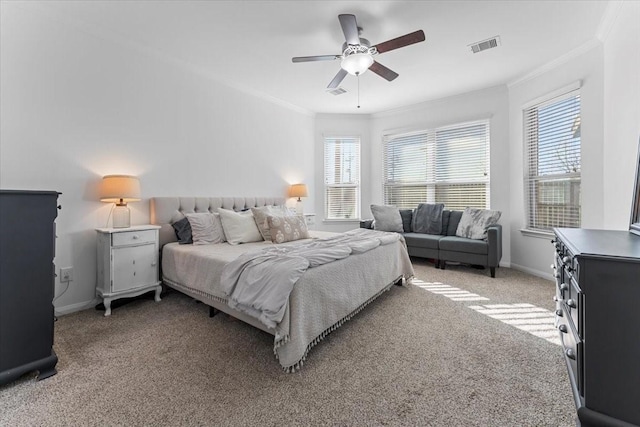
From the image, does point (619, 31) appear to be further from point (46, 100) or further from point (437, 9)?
point (46, 100)

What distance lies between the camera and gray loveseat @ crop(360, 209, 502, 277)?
3.69 m

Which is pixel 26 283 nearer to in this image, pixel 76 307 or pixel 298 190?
pixel 76 307

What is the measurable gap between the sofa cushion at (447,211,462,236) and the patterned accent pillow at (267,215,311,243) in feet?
8.61

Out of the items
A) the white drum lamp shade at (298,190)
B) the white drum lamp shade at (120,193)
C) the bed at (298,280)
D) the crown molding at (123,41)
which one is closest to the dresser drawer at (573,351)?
the bed at (298,280)

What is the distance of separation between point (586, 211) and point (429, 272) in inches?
75.5

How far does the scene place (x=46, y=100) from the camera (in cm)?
245

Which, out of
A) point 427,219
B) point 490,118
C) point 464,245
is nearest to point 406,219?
point 427,219

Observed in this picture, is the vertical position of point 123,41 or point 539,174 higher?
point 123,41

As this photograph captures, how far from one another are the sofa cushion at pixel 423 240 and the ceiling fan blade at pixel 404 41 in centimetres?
282

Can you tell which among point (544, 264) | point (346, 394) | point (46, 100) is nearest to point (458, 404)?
point (346, 394)

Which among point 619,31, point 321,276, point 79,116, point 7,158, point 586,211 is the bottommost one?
point 321,276

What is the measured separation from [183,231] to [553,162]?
4798mm

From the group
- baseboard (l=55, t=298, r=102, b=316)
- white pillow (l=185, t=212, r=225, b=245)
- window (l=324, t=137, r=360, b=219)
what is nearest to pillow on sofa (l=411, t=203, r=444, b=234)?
window (l=324, t=137, r=360, b=219)

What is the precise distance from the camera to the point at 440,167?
4977 millimetres
